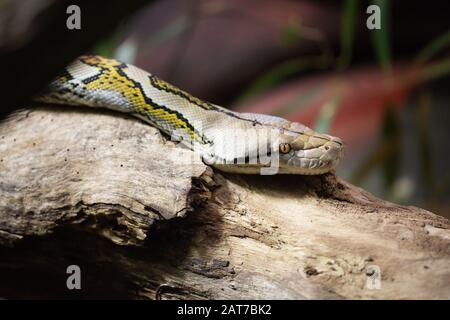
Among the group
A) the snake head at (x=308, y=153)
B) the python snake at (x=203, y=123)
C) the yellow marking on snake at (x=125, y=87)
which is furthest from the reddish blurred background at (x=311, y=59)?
the snake head at (x=308, y=153)

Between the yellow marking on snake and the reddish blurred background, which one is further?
the reddish blurred background

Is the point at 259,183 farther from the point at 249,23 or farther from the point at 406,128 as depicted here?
the point at 249,23

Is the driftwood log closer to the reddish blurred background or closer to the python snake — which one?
the python snake

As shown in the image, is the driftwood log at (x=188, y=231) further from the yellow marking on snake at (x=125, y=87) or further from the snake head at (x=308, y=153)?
the yellow marking on snake at (x=125, y=87)

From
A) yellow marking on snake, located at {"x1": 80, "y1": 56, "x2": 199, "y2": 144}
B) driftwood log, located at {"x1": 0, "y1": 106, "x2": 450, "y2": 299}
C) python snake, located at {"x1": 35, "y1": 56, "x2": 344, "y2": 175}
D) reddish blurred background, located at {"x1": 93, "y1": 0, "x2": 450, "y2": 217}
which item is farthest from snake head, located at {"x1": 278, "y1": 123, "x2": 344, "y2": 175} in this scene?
reddish blurred background, located at {"x1": 93, "y1": 0, "x2": 450, "y2": 217}

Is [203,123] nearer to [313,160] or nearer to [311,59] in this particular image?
[313,160]
